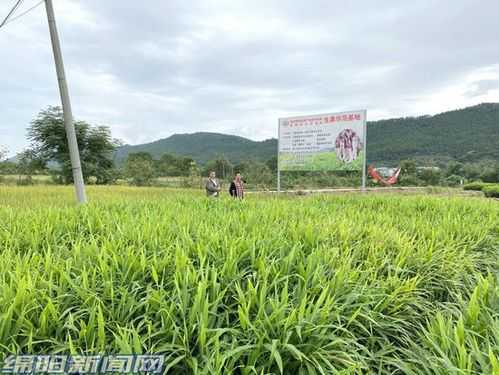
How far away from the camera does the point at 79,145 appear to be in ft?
80.6

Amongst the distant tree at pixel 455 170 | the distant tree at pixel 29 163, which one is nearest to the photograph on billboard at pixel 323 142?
the distant tree at pixel 29 163

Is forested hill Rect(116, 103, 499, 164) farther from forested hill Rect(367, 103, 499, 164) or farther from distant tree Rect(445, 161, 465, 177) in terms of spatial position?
distant tree Rect(445, 161, 465, 177)

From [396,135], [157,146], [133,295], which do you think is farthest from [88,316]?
[157,146]

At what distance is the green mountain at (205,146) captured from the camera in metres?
44.3

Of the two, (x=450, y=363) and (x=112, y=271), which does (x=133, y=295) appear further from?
(x=450, y=363)

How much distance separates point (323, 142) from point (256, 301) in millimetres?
9038

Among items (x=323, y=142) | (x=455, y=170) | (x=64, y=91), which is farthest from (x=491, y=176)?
(x=64, y=91)

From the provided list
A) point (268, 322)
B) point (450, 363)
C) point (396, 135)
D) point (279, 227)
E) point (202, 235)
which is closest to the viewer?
point (450, 363)

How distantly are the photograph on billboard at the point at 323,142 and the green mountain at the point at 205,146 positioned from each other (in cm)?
2977

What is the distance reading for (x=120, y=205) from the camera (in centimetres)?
434

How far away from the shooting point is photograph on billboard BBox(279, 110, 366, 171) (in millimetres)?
9438

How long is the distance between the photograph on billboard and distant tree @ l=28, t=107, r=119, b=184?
18337 mm

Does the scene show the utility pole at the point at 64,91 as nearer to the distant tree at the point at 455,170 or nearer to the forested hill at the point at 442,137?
the distant tree at the point at 455,170

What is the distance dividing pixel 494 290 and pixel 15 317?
97.6 inches
